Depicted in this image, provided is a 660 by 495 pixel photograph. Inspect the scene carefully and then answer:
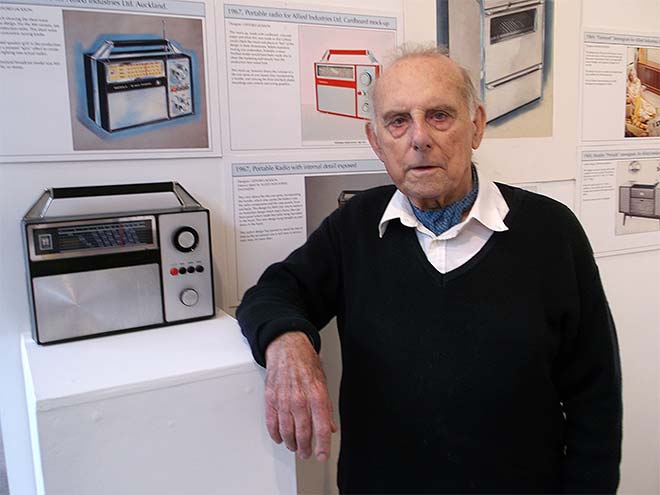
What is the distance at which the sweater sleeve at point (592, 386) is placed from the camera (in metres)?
1.14

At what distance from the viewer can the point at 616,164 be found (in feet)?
6.45

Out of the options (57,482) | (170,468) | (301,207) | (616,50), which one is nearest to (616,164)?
(616,50)

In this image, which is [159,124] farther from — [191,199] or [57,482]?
[57,482]

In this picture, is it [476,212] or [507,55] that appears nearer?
[476,212]

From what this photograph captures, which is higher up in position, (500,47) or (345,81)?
(500,47)

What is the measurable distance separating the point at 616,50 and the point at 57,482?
78.6 inches

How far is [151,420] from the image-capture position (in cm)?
93

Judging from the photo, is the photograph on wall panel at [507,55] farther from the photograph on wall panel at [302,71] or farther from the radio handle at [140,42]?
the radio handle at [140,42]

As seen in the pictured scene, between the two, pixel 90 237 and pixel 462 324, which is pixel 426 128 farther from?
pixel 90 237

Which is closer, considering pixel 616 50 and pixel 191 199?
pixel 191 199

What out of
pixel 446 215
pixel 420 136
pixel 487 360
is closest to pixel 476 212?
pixel 446 215

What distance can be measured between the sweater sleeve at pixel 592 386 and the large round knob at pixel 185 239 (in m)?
0.77

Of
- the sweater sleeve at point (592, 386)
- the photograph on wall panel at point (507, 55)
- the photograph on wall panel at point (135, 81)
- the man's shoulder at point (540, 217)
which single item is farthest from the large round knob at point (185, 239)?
the photograph on wall panel at point (507, 55)

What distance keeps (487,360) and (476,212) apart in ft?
0.95
